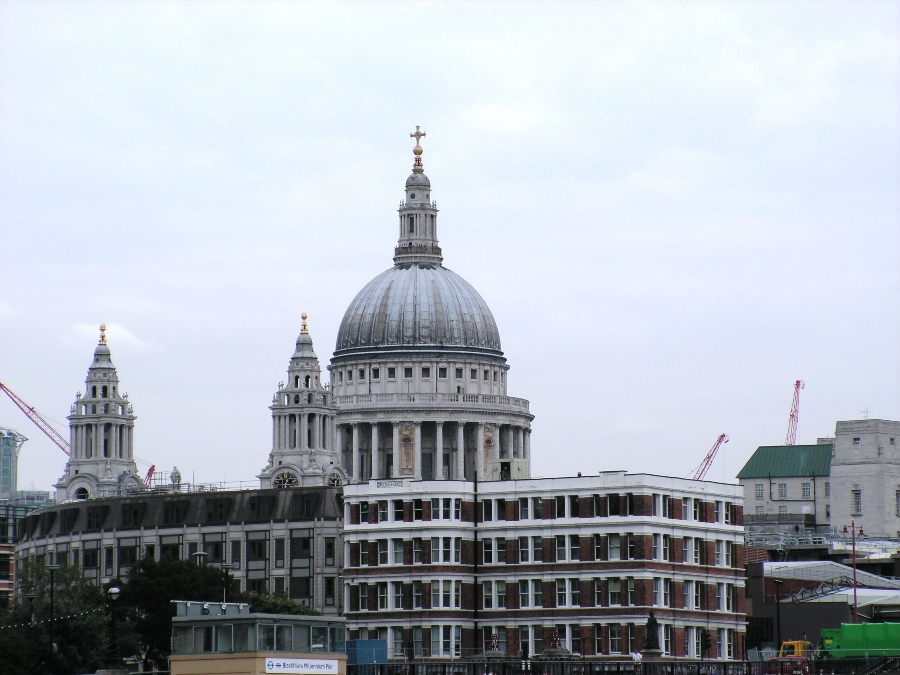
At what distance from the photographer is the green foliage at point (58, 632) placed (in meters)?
154

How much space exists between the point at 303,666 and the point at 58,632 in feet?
165

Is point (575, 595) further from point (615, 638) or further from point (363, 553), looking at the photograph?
point (363, 553)

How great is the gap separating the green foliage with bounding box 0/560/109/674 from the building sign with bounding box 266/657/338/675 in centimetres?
2872

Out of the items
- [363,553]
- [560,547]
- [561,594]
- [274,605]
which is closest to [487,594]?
[561,594]

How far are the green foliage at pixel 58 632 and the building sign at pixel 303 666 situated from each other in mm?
28724

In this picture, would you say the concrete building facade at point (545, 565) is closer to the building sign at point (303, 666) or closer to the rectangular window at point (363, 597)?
the rectangular window at point (363, 597)

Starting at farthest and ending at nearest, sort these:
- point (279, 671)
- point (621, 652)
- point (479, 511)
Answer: point (479, 511), point (621, 652), point (279, 671)

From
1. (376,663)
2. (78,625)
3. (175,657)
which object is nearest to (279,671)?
(175,657)

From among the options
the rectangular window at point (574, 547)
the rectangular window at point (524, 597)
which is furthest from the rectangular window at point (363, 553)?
the rectangular window at point (574, 547)

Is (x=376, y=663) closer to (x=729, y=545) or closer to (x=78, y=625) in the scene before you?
(x=78, y=625)

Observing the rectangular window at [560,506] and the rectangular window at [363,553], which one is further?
the rectangular window at [363,553]

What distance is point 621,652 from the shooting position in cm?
17862

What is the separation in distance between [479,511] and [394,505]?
265 inches

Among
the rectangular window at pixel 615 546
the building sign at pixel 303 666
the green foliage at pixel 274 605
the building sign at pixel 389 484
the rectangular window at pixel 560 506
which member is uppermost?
the building sign at pixel 389 484
